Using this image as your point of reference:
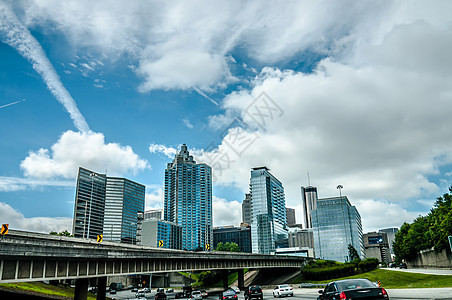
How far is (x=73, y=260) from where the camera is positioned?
105 feet

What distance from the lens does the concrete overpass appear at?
2581 centimetres

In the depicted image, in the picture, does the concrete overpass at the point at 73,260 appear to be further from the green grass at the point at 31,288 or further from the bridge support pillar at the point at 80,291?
A: the green grass at the point at 31,288

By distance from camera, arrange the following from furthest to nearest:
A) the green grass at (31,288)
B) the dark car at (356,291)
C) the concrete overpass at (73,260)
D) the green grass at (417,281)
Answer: the green grass at (31,288) < the green grass at (417,281) < the concrete overpass at (73,260) < the dark car at (356,291)

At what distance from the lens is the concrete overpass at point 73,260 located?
2581 cm

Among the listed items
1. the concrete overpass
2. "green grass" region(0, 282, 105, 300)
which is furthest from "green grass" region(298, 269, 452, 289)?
"green grass" region(0, 282, 105, 300)

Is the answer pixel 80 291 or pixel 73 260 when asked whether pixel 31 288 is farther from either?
pixel 73 260

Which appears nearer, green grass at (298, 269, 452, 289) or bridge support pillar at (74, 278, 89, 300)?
green grass at (298, 269, 452, 289)

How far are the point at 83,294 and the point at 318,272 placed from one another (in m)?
57.7

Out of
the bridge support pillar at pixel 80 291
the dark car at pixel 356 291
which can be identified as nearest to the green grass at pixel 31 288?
the bridge support pillar at pixel 80 291

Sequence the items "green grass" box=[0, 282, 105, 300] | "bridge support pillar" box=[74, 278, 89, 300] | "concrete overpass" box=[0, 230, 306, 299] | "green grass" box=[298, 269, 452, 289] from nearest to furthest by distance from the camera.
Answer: "concrete overpass" box=[0, 230, 306, 299] → "green grass" box=[298, 269, 452, 289] → "bridge support pillar" box=[74, 278, 89, 300] → "green grass" box=[0, 282, 105, 300]

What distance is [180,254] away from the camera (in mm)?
54750

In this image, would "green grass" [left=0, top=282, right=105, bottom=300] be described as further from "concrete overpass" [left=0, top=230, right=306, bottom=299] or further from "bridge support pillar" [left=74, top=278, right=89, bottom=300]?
"bridge support pillar" [left=74, top=278, right=89, bottom=300]

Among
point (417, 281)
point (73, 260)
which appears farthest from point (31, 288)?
point (417, 281)

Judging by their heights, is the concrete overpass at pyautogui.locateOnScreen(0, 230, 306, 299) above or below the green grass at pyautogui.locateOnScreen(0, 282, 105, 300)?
above
